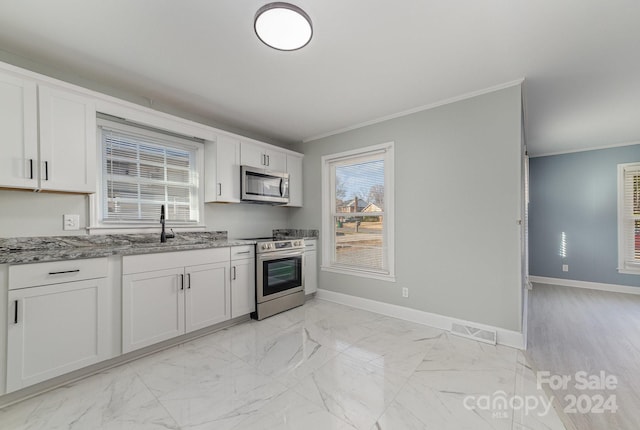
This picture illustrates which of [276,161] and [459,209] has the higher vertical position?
[276,161]

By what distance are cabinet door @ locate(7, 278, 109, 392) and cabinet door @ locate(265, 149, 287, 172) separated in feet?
7.71

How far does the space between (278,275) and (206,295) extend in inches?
37.1

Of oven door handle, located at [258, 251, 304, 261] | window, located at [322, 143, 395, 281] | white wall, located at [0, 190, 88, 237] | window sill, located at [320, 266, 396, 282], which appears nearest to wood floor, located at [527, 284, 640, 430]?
window sill, located at [320, 266, 396, 282]

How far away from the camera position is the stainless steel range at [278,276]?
125 inches

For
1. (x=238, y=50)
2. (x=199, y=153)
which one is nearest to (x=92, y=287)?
(x=199, y=153)

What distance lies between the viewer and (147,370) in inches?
82.2

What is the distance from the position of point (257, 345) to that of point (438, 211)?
2356 millimetres

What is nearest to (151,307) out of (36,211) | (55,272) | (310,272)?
(55,272)

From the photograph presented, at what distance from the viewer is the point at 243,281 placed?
306 cm

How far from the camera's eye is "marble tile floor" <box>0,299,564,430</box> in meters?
1.55

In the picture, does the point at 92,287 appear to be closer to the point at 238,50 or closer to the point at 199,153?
the point at 199,153

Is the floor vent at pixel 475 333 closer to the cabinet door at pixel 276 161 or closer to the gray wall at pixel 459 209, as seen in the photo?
the gray wall at pixel 459 209

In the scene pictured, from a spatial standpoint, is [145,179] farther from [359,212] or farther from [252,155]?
[359,212]

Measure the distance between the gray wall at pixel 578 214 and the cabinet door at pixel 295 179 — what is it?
4582 mm
